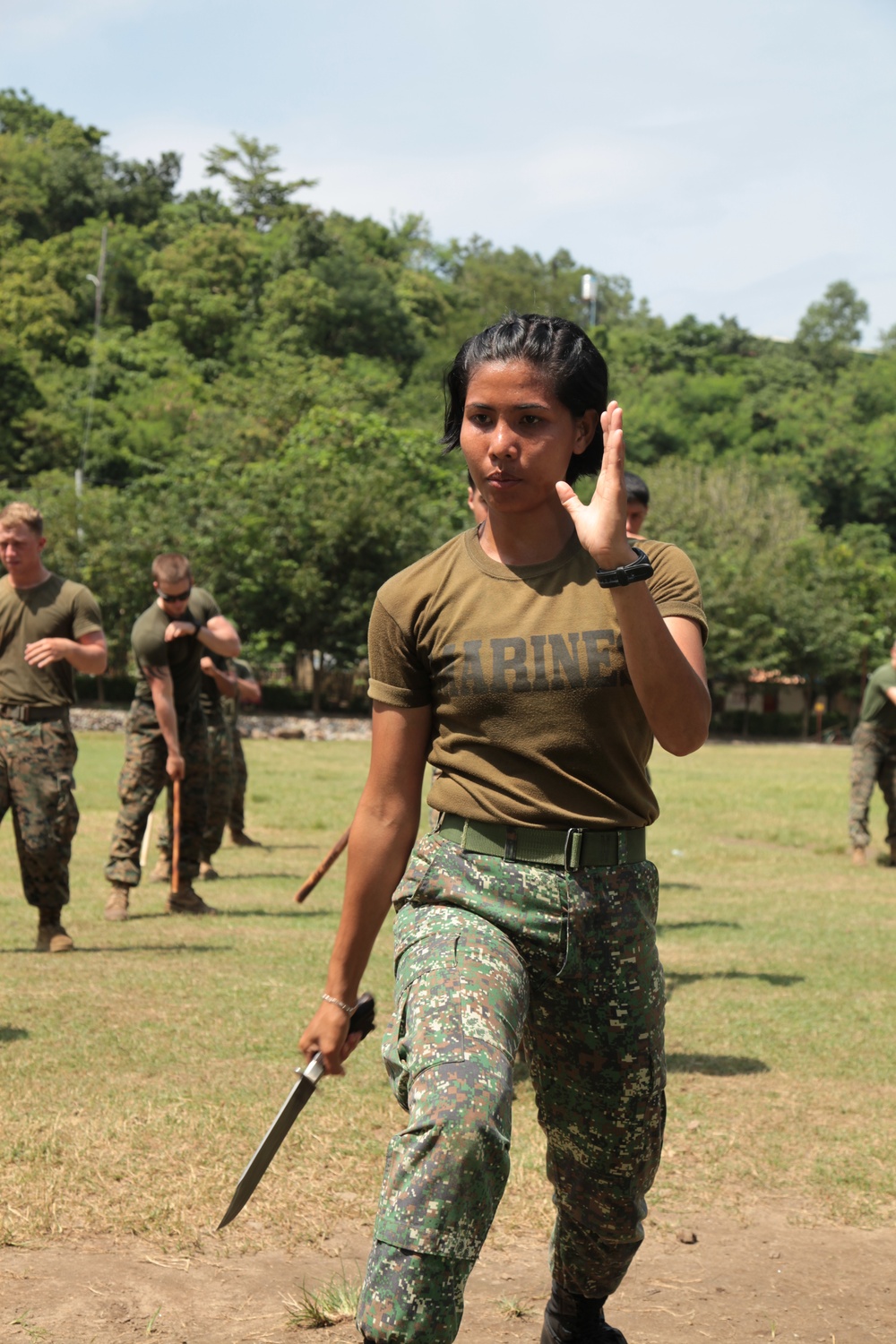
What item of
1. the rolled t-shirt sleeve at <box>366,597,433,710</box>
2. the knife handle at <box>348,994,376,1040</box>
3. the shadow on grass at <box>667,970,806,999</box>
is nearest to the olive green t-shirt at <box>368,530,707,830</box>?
the rolled t-shirt sleeve at <box>366,597,433,710</box>

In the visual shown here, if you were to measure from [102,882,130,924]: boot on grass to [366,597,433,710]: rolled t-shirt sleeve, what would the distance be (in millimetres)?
7469

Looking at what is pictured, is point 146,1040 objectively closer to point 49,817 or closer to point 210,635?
point 49,817

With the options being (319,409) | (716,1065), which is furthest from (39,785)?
(319,409)

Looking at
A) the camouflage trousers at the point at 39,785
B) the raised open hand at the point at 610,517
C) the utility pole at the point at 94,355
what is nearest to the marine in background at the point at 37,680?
the camouflage trousers at the point at 39,785

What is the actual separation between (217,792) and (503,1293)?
7868 mm

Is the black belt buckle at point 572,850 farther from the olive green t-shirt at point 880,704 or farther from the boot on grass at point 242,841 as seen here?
the olive green t-shirt at point 880,704

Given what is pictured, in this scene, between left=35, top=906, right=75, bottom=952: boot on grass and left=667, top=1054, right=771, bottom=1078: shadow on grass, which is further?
left=35, top=906, right=75, bottom=952: boot on grass

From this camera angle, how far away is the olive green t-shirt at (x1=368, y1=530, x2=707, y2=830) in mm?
3201

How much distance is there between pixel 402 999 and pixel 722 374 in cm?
9880

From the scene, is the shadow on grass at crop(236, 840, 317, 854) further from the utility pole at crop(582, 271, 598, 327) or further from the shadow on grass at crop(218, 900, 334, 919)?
the utility pole at crop(582, 271, 598, 327)

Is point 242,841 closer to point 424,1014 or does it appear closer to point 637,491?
point 637,491

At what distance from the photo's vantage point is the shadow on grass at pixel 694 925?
1110 centimetres

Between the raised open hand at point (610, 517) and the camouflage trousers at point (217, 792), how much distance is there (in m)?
8.86

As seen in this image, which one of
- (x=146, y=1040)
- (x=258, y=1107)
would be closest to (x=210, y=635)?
(x=146, y=1040)
